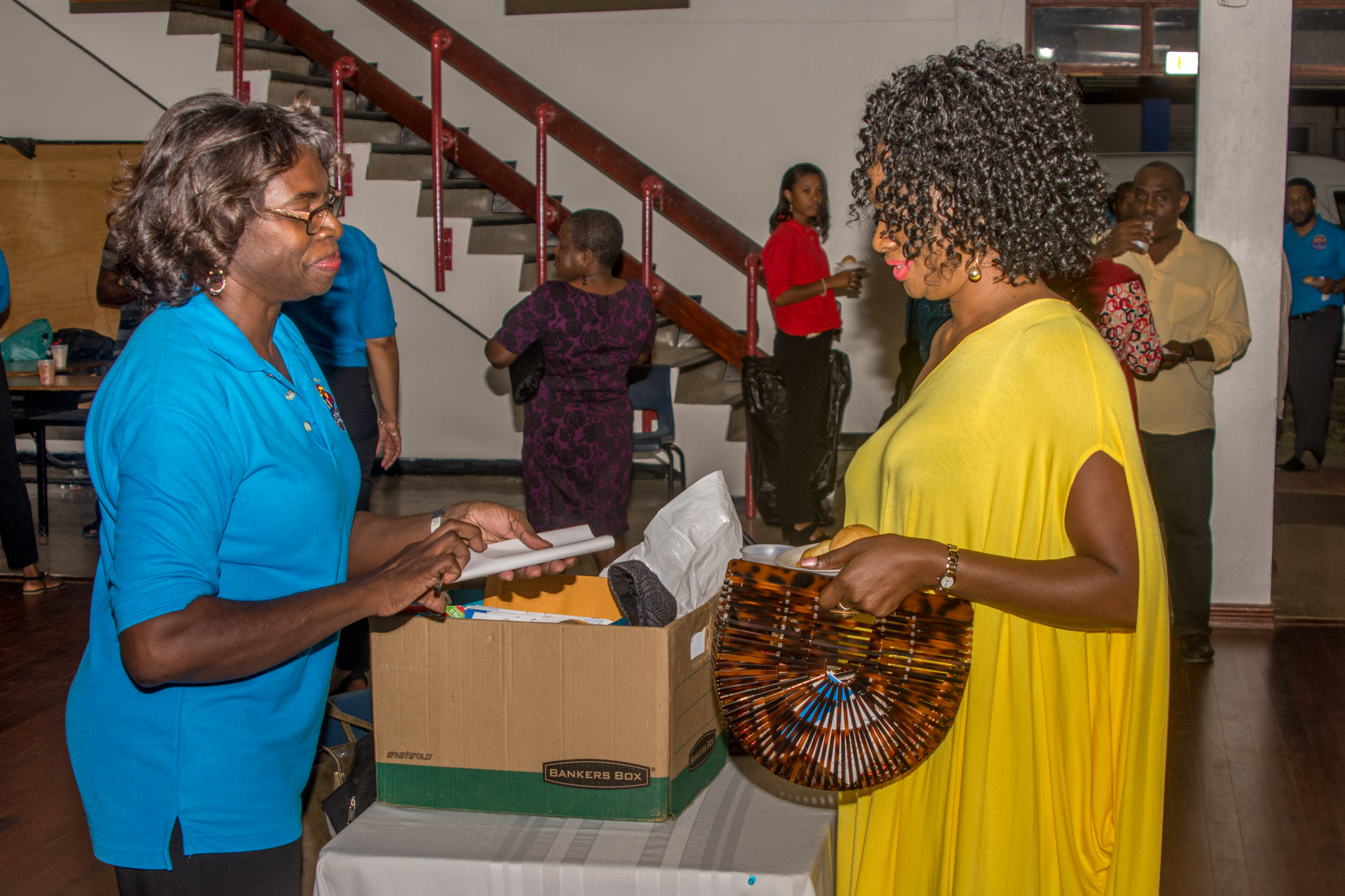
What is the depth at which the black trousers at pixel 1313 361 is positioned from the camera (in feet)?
26.5

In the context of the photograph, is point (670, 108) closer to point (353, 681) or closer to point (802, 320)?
point (802, 320)

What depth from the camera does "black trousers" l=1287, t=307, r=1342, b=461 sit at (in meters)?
8.07

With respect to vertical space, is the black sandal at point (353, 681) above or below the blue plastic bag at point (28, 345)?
below

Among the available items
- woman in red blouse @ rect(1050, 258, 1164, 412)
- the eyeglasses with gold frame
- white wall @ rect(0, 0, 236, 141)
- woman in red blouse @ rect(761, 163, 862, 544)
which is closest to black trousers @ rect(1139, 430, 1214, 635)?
woman in red blouse @ rect(1050, 258, 1164, 412)

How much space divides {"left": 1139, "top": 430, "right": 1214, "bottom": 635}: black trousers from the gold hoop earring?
11.7 ft

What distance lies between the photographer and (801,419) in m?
5.54

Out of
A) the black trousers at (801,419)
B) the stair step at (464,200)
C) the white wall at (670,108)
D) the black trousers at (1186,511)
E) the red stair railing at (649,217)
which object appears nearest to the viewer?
the black trousers at (1186,511)

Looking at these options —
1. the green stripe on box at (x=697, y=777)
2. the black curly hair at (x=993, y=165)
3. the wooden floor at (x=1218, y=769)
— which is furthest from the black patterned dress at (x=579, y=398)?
the black curly hair at (x=993, y=165)

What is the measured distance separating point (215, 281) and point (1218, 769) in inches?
124

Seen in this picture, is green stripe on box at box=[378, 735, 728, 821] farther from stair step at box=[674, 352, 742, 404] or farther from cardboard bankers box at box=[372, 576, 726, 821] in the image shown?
stair step at box=[674, 352, 742, 404]

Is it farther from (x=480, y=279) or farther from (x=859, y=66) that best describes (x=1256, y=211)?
(x=480, y=279)

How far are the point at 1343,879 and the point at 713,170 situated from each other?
5780 millimetres

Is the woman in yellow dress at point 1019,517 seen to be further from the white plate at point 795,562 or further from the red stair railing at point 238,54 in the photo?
the red stair railing at point 238,54

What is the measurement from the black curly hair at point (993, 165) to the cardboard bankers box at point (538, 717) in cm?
60
